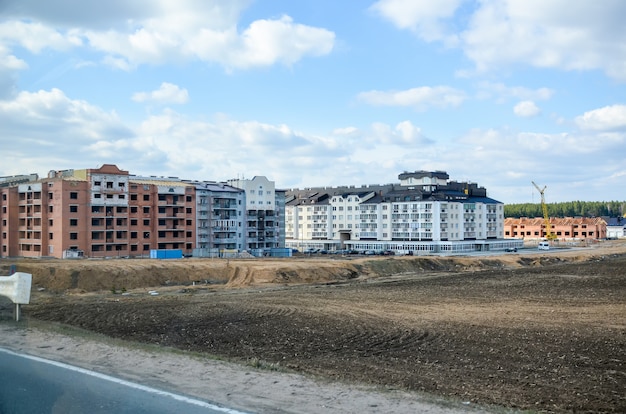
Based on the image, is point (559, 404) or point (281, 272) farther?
point (281, 272)

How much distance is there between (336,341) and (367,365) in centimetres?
532

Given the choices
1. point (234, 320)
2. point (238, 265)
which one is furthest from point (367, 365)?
point (238, 265)

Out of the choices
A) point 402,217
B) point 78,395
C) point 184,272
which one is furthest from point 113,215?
point 78,395

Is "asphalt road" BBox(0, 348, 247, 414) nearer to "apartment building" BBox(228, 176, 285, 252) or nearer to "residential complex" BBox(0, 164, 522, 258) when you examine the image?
"residential complex" BBox(0, 164, 522, 258)

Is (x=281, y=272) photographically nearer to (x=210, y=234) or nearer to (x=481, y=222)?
(x=210, y=234)

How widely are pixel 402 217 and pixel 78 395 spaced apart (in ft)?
378

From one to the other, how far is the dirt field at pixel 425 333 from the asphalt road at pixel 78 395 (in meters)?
4.46

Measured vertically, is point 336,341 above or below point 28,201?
below

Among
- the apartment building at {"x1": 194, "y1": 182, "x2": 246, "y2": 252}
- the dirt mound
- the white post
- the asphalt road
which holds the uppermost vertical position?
the apartment building at {"x1": 194, "y1": 182, "x2": 246, "y2": 252}

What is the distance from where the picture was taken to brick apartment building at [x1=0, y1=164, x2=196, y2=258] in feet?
272

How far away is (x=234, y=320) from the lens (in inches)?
1115

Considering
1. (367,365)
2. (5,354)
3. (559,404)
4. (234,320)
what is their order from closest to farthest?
(559,404) < (5,354) < (367,365) < (234,320)

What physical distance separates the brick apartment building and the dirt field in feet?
96.5

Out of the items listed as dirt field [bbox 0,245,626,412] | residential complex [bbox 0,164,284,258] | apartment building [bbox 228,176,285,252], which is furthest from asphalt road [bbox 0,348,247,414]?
apartment building [bbox 228,176,285,252]
